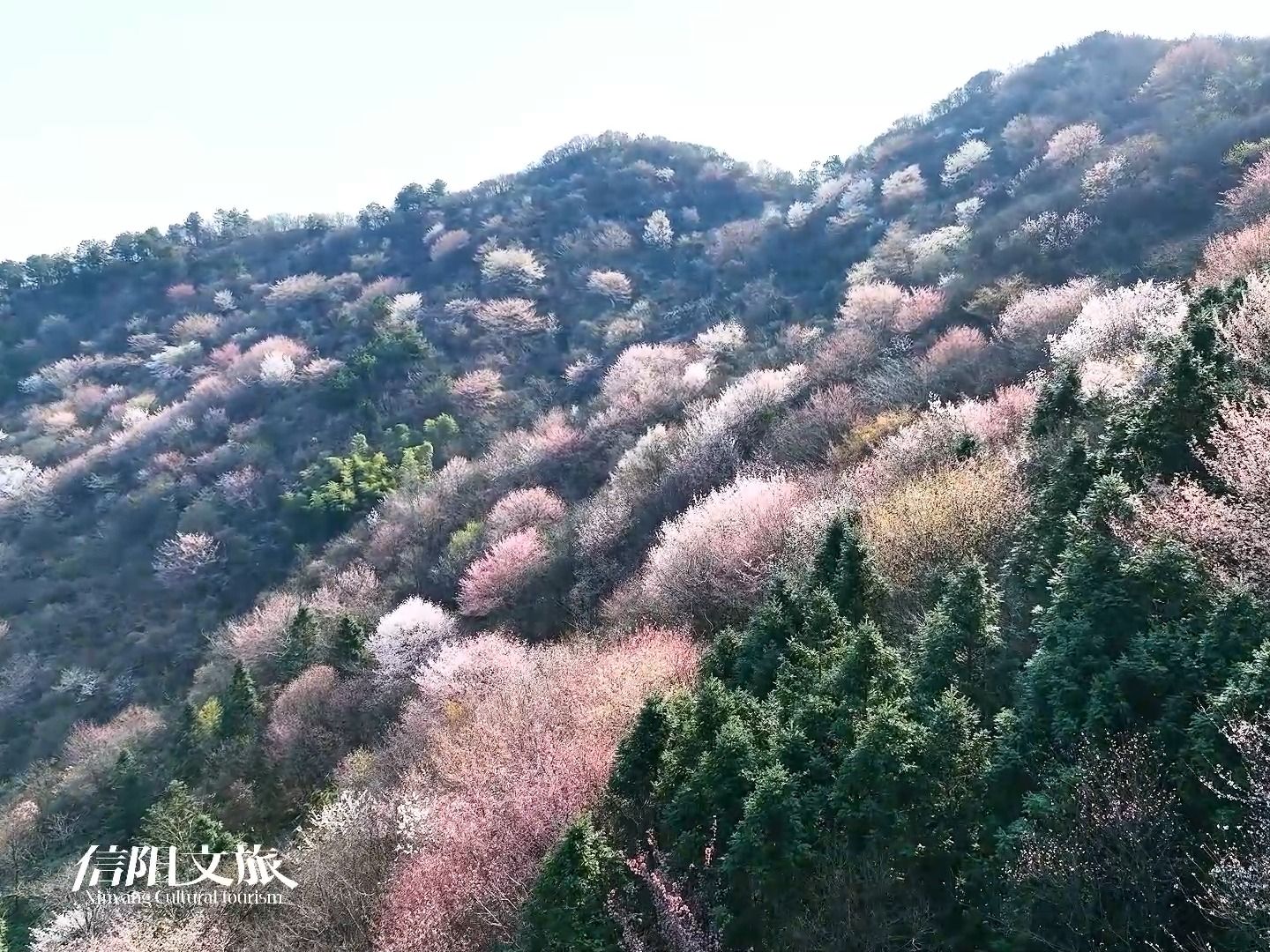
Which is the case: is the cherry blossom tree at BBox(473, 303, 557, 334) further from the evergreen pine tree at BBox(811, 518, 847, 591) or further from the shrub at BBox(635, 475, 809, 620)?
the evergreen pine tree at BBox(811, 518, 847, 591)

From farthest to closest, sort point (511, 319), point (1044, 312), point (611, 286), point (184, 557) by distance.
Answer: point (611, 286) → point (511, 319) → point (184, 557) → point (1044, 312)

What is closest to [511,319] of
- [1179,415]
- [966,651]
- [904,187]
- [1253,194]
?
[904,187]

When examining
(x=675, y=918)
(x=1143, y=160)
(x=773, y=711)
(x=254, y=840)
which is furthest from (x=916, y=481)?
(x=1143, y=160)

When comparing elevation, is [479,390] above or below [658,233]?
below

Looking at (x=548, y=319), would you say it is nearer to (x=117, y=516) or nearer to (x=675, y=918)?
(x=117, y=516)

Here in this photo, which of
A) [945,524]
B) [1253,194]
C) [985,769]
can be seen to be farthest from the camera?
[1253,194]

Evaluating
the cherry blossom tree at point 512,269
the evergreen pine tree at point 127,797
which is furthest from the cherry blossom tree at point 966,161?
the evergreen pine tree at point 127,797

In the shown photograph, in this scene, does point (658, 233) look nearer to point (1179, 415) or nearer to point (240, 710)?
point (240, 710)

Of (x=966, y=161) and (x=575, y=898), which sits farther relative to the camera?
(x=966, y=161)
